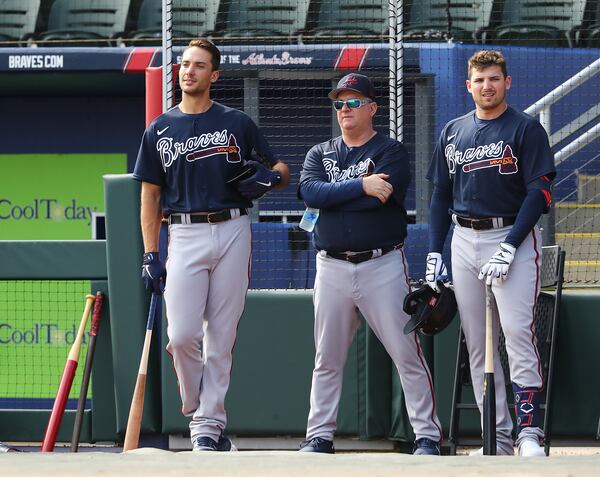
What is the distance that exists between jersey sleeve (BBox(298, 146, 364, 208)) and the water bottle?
65 millimetres

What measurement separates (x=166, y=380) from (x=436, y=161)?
1.80 m

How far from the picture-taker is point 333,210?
4.77m

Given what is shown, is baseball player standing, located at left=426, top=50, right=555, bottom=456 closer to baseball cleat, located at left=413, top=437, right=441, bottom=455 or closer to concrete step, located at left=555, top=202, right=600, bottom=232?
baseball cleat, located at left=413, top=437, right=441, bottom=455

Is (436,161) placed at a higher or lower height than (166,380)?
higher

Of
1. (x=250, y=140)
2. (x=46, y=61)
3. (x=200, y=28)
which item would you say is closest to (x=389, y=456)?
(x=250, y=140)

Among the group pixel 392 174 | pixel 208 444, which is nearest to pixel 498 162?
pixel 392 174

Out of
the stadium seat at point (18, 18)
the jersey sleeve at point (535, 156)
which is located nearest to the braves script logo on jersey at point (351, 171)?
the jersey sleeve at point (535, 156)

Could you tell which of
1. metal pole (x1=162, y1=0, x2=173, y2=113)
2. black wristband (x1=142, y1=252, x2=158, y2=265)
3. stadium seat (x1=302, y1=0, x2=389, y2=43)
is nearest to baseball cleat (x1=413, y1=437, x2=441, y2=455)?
black wristband (x1=142, y1=252, x2=158, y2=265)

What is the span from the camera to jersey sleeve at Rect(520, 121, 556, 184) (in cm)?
444

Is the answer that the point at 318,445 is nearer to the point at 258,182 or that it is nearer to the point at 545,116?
the point at 258,182

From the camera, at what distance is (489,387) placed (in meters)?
4.47

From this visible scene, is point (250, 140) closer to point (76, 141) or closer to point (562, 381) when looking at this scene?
point (562, 381)

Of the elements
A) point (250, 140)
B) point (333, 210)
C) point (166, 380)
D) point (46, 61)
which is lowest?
point (166, 380)

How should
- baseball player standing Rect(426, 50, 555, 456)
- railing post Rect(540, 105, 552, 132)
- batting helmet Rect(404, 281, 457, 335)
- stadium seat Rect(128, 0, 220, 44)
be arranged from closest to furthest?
baseball player standing Rect(426, 50, 555, 456)
batting helmet Rect(404, 281, 457, 335)
railing post Rect(540, 105, 552, 132)
stadium seat Rect(128, 0, 220, 44)
